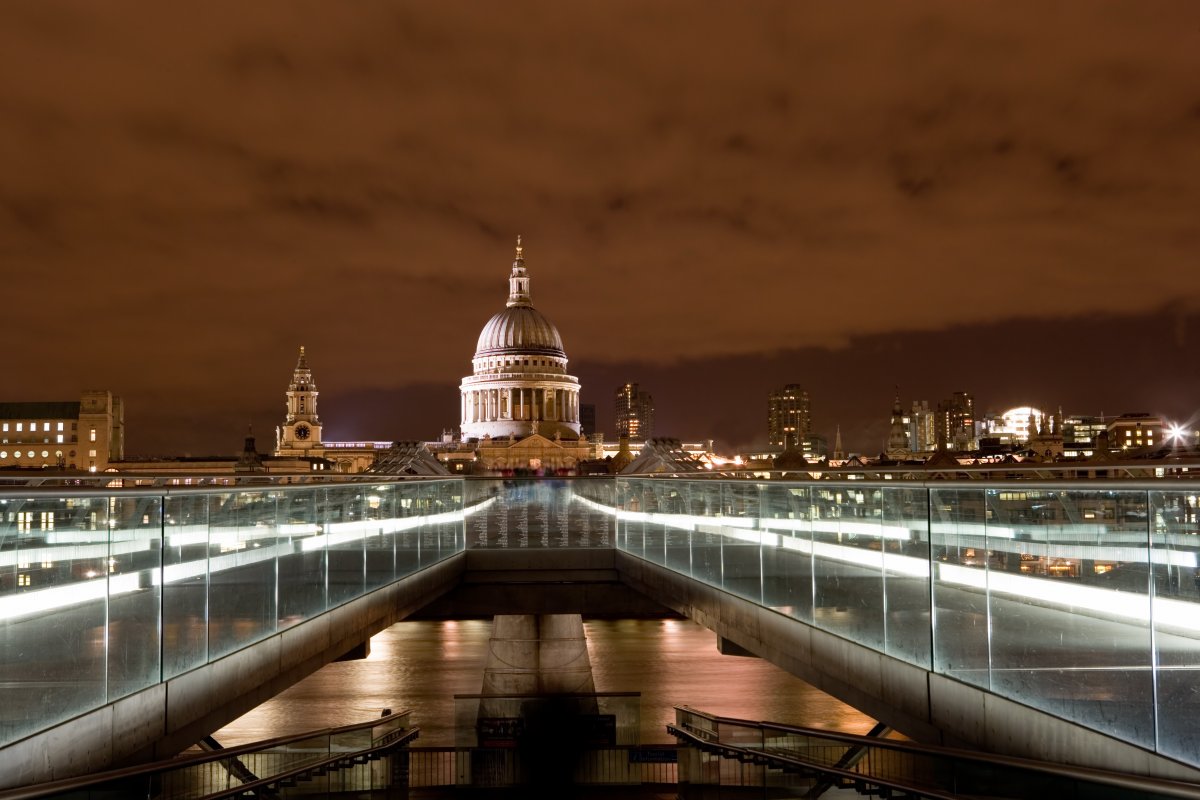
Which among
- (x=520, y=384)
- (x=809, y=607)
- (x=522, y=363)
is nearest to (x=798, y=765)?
(x=809, y=607)

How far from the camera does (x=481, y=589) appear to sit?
21828 millimetres

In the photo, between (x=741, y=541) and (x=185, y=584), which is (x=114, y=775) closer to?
(x=185, y=584)

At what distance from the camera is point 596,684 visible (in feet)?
117

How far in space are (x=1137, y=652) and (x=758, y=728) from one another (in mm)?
5790

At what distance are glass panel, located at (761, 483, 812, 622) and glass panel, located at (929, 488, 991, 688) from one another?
260cm

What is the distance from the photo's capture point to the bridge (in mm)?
6129

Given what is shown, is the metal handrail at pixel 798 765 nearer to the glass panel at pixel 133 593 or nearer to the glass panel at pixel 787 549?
the glass panel at pixel 787 549

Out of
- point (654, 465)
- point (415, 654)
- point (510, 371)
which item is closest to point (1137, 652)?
point (654, 465)

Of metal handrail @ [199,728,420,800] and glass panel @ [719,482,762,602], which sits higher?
glass panel @ [719,482,762,602]

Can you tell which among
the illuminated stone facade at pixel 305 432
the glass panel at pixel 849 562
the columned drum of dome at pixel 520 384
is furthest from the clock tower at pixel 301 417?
the glass panel at pixel 849 562

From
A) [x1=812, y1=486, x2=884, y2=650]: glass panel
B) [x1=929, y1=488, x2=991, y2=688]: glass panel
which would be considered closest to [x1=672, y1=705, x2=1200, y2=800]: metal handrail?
[x1=929, y1=488, x2=991, y2=688]: glass panel

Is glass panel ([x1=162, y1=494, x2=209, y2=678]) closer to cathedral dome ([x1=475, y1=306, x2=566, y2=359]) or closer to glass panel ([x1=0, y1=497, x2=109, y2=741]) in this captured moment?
glass panel ([x1=0, y1=497, x2=109, y2=741])

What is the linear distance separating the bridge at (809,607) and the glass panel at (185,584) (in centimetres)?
2

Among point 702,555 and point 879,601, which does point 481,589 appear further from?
point 879,601
